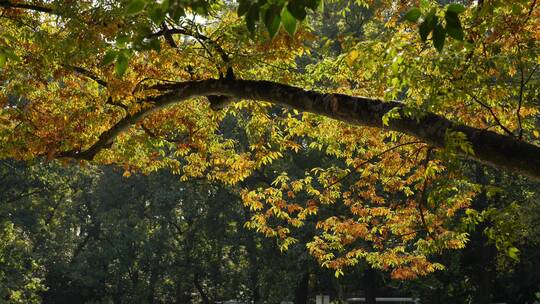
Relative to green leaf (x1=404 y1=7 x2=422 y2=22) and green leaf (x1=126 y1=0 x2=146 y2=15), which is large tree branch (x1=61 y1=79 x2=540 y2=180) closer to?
green leaf (x1=404 y1=7 x2=422 y2=22)

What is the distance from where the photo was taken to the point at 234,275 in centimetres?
3033

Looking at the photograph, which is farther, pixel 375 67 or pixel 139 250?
pixel 139 250

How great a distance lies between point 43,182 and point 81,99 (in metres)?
19.1

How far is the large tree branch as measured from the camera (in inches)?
195

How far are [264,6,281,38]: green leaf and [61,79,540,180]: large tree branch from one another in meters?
2.95

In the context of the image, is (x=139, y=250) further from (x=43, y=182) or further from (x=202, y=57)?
(x=202, y=57)

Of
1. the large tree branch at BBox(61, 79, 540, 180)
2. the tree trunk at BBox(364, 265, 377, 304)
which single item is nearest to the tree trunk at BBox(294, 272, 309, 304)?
the tree trunk at BBox(364, 265, 377, 304)

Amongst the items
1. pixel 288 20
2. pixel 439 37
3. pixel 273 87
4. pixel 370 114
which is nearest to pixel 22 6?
pixel 273 87

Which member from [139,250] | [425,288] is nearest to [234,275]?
[139,250]

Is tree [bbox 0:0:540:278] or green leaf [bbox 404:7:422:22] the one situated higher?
tree [bbox 0:0:540:278]

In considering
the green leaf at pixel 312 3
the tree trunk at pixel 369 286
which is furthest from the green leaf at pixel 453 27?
the tree trunk at pixel 369 286

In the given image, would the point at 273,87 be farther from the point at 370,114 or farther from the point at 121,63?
the point at 121,63

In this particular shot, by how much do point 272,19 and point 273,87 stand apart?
400cm

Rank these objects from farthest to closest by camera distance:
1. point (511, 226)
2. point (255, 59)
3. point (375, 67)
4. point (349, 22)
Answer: point (349, 22) < point (255, 59) < point (375, 67) < point (511, 226)
